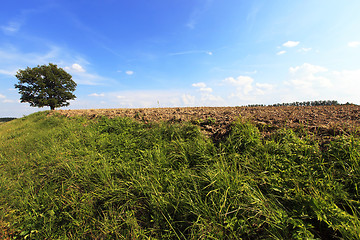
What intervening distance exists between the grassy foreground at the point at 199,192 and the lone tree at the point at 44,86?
30.4m

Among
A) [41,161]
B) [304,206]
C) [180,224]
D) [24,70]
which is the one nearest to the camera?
[304,206]

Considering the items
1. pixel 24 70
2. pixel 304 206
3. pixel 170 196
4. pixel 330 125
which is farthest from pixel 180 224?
pixel 24 70

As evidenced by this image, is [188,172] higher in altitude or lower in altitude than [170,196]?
higher

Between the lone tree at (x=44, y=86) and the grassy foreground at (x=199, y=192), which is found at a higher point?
the lone tree at (x=44, y=86)

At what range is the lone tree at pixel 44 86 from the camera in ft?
85.1

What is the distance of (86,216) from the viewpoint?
248cm

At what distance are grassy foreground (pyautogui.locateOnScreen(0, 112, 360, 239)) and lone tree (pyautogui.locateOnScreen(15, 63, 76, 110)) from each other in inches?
1196

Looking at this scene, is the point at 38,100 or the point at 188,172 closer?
the point at 188,172

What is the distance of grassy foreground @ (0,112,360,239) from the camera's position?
70.8 inches

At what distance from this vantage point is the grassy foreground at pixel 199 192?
180cm

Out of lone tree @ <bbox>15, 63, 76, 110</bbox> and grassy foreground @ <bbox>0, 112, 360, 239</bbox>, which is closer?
grassy foreground @ <bbox>0, 112, 360, 239</bbox>

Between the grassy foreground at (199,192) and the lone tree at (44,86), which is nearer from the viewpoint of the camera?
the grassy foreground at (199,192)

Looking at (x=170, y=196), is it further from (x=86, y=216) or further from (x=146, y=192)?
A: (x=86, y=216)

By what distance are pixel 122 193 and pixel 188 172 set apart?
1.21 metres
